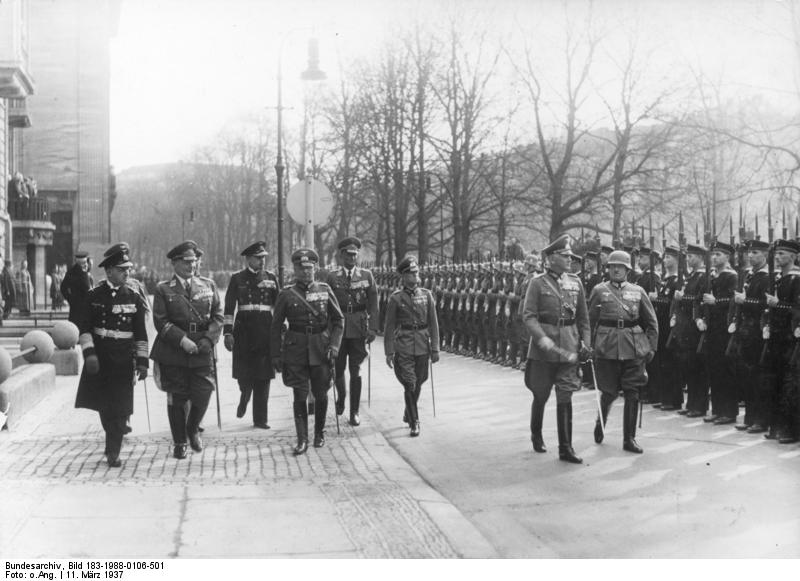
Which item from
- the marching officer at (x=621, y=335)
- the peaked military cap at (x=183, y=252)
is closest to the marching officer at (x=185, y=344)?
the peaked military cap at (x=183, y=252)

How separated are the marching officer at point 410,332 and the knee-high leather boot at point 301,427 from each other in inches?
55.5

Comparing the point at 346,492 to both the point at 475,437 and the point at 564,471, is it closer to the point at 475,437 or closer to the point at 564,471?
the point at 564,471

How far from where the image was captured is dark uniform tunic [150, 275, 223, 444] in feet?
29.2

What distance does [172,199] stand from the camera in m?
77.6

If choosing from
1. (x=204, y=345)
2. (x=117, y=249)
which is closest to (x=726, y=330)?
(x=204, y=345)

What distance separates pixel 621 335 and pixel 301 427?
9.98 feet

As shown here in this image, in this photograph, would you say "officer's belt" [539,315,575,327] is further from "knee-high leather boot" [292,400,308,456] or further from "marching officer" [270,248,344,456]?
"knee-high leather boot" [292,400,308,456]

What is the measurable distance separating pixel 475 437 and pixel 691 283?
3287 mm

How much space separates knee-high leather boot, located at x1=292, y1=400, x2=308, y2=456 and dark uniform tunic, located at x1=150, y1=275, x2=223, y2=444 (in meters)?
0.80

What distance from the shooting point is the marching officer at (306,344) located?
363 inches

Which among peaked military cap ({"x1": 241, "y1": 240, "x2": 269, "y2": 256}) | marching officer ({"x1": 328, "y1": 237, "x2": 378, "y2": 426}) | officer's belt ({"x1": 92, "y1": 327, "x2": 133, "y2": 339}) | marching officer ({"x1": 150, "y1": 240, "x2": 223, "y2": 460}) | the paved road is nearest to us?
the paved road

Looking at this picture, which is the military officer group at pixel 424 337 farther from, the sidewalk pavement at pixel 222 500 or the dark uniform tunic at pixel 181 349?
the sidewalk pavement at pixel 222 500

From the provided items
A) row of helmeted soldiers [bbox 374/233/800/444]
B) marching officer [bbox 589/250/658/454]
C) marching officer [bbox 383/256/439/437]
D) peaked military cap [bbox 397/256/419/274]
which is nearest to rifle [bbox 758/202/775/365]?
row of helmeted soldiers [bbox 374/233/800/444]

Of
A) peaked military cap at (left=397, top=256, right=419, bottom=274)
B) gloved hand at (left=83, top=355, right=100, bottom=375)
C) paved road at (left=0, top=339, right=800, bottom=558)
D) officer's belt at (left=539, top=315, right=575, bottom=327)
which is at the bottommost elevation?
paved road at (left=0, top=339, right=800, bottom=558)
